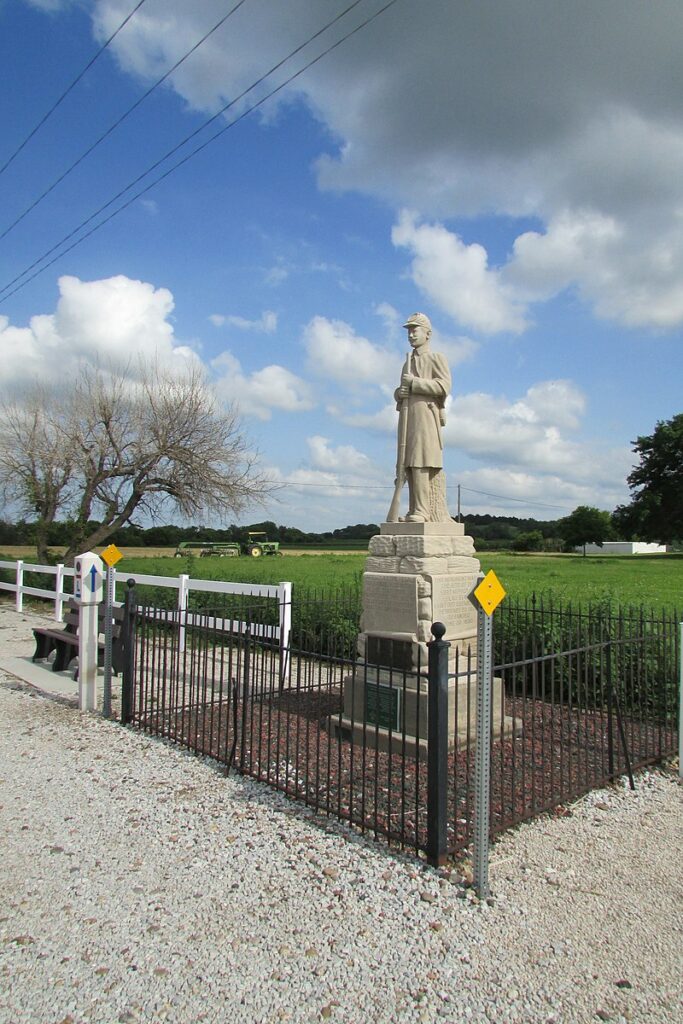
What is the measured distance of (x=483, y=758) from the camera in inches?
148

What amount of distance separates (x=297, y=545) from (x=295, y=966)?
159 feet

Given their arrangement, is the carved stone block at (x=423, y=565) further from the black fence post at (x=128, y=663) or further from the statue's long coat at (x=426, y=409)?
the black fence post at (x=128, y=663)

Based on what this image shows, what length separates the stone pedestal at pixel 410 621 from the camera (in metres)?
5.91

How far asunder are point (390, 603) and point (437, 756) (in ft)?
7.84

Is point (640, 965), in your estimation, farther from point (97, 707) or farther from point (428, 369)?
point (97, 707)

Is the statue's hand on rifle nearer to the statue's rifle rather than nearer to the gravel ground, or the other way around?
the statue's rifle

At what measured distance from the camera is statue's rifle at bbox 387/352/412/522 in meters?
6.67

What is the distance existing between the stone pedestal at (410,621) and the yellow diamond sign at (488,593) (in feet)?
7.05

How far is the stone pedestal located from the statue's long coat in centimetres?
72

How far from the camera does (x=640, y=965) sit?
3023mm

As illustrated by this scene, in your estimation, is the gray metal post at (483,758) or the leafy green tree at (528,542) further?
the leafy green tree at (528,542)

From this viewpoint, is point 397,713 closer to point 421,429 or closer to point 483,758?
point 483,758

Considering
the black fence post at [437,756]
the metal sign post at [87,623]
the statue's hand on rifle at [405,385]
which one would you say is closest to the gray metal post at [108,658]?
the metal sign post at [87,623]

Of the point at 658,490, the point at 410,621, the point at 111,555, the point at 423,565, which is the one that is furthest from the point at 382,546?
the point at 658,490
